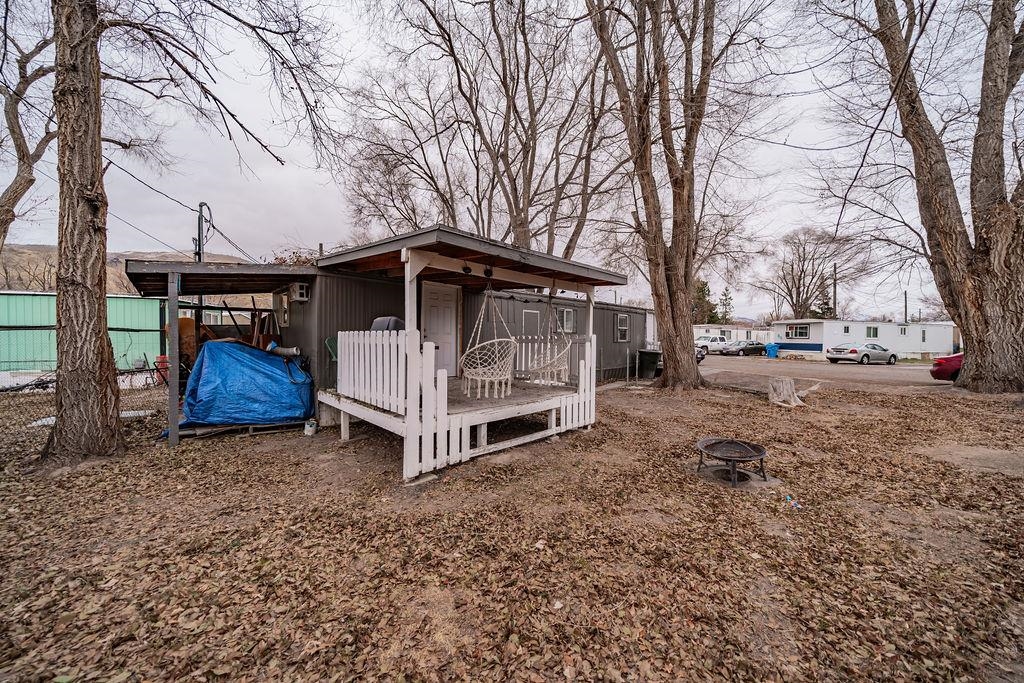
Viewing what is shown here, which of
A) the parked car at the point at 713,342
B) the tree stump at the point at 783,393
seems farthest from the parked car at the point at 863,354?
the tree stump at the point at 783,393

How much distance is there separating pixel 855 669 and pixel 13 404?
1205cm

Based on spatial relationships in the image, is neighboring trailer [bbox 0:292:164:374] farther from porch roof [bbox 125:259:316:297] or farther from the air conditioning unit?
the air conditioning unit

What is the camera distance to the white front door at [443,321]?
7336 millimetres

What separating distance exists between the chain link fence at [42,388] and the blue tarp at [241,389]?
88 centimetres

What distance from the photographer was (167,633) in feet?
6.49

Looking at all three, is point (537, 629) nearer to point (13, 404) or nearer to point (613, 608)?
point (613, 608)

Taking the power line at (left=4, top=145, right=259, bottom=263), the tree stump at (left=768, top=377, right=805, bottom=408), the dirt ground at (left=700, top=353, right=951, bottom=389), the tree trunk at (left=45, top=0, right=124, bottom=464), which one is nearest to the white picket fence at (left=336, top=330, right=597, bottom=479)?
the tree trunk at (left=45, top=0, right=124, bottom=464)

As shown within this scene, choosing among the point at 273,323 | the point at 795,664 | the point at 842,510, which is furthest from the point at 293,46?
the point at 842,510

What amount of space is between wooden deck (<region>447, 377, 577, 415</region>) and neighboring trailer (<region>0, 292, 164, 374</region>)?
9.82 m

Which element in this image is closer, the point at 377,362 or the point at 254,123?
the point at 377,362

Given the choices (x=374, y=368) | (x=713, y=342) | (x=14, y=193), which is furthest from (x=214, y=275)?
(x=713, y=342)

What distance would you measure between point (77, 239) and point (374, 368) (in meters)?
3.44

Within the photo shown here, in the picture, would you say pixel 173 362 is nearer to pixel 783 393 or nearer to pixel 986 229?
pixel 783 393

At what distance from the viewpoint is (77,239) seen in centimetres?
434
